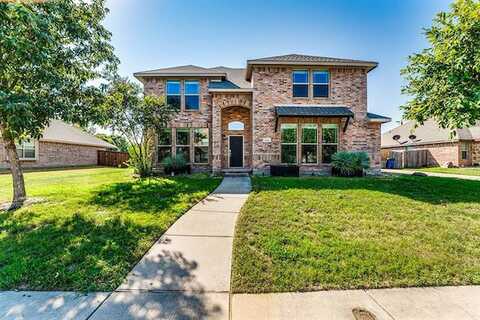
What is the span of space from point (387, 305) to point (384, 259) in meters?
1.18

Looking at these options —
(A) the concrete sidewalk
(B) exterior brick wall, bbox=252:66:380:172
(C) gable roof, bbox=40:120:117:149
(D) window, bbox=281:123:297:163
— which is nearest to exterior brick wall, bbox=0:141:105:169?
(C) gable roof, bbox=40:120:117:149

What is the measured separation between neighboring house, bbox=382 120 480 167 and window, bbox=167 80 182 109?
708 inches

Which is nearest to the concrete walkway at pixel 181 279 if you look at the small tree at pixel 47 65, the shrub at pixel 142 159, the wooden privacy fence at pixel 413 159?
the small tree at pixel 47 65

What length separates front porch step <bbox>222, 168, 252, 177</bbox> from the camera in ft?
43.7

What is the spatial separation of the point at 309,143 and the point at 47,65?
11.8m

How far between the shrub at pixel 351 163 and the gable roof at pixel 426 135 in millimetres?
9493

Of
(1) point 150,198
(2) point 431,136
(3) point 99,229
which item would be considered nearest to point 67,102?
(1) point 150,198

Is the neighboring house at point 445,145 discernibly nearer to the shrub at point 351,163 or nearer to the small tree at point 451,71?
the shrub at point 351,163

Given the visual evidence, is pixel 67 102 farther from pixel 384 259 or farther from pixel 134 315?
pixel 384 259

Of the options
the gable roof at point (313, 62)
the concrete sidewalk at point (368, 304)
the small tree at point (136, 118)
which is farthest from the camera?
the gable roof at point (313, 62)

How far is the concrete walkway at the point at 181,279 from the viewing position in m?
2.77

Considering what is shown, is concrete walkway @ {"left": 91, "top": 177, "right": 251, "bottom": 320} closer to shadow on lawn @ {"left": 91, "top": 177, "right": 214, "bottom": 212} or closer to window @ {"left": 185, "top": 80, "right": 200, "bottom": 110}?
shadow on lawn @ {"left": 91, "top": 177, "right": 214, "bottom": 212}

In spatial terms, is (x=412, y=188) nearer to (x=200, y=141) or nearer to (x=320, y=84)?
(x=320, y=84)

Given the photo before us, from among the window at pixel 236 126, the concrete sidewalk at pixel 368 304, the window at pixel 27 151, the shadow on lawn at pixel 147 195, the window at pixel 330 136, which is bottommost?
the concrete sidewalk at pixel 368 304
